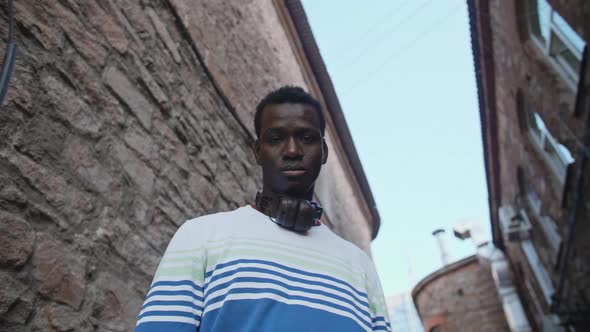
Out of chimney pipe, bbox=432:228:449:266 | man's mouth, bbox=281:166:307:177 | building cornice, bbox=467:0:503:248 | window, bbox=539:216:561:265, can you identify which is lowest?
man's mouth, bbox=281:166:307:177

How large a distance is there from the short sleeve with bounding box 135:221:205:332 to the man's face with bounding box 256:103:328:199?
35cm

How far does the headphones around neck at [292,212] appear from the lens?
4.12ft

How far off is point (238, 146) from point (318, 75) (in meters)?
4.22

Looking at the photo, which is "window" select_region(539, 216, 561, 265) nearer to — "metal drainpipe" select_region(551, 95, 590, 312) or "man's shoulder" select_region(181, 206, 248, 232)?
"metal drainpipe" select_region(551, 95, 590, 312)

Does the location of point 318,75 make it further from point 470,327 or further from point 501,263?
point 470,327

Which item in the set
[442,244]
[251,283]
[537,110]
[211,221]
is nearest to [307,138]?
[211,221]

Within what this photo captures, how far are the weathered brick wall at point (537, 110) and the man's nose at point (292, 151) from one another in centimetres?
411

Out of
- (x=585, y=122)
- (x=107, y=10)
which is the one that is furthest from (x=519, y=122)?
(x=107, y=10)

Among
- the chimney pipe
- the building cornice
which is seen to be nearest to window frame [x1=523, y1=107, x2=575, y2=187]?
the building cornice

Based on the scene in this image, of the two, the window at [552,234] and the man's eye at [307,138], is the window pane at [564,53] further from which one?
the man's eye at [307,138]

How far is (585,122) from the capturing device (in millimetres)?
4574

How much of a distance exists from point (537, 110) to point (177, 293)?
21.5 feet

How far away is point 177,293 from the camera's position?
1.00 m

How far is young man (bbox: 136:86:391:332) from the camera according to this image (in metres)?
0.99
